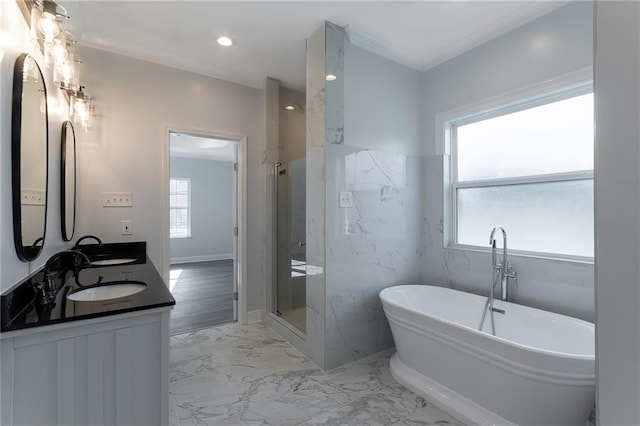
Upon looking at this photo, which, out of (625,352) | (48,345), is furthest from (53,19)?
(625,352)

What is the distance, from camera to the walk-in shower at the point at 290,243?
9.53 feet

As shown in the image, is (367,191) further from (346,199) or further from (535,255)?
(535,255)

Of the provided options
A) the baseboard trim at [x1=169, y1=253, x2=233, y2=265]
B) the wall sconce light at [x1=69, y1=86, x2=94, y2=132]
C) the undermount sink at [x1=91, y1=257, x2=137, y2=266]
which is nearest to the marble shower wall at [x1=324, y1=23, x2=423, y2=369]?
the undermount sink at [x1=91, y1=257, x2=137, y2=266]

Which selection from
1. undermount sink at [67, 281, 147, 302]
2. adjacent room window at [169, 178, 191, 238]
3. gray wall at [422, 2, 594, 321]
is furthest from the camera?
adjacent room window at [169, 178, 191, 238]

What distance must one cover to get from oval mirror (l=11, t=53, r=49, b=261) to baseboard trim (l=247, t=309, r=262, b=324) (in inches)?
84.7

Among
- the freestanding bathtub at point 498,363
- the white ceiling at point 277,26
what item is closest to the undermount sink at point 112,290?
the freestanding bathtub at point 498,363

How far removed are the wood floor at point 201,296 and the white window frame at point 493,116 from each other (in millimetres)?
2786

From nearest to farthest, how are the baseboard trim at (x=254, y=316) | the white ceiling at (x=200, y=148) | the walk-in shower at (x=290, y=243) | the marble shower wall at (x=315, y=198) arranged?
the marble shower wall at (x=315, y=198)
the walk-in shower at (x=290, y=243)
the baseboard trim at (x=254, y=316)
the white ceiling at (x=200, y=148)

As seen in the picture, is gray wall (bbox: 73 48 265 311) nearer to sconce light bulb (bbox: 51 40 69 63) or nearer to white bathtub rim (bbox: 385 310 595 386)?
sconce light bulb (bbox: 51 40 69 63)

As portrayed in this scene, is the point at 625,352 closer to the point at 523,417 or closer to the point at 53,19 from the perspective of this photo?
the point at 523,417

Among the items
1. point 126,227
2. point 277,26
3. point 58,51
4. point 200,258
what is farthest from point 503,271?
point 200,258

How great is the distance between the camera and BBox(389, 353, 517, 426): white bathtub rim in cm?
170

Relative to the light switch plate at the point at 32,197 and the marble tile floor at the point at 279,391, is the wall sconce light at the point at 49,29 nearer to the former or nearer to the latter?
the light switch plate at the point at 32,197

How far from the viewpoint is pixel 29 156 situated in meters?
1.37
